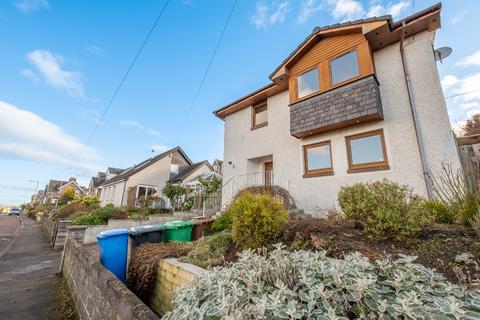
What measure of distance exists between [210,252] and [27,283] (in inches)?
176

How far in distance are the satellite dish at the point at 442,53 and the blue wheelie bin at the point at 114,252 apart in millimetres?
9876

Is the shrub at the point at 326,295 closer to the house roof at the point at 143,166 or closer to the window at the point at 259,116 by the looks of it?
the window at the point at 259,116

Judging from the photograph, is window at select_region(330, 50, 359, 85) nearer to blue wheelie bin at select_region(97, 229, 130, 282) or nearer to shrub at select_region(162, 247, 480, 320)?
shrub at select_region(162, 247, 480, 320)

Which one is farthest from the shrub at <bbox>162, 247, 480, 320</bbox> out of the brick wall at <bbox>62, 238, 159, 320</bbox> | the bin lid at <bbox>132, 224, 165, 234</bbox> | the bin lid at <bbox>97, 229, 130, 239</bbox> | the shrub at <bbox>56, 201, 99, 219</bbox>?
the shrub at <bbox>56, 201, 99, 219</bbox>

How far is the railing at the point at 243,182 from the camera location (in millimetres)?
9054

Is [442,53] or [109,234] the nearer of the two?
[109,234]

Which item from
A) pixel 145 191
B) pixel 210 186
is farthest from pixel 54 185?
pixel 210 186

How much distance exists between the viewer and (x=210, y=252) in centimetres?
384

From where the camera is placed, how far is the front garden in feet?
3.91

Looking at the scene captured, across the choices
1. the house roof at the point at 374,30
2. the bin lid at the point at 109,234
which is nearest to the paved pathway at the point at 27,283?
the bin lid at the point at 109,234

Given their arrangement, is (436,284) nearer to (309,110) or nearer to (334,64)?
(309,110)

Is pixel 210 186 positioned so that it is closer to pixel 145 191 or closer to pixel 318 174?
pixel 318 174

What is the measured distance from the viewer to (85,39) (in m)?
8.51

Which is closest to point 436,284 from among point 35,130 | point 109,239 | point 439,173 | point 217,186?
point 109,239
